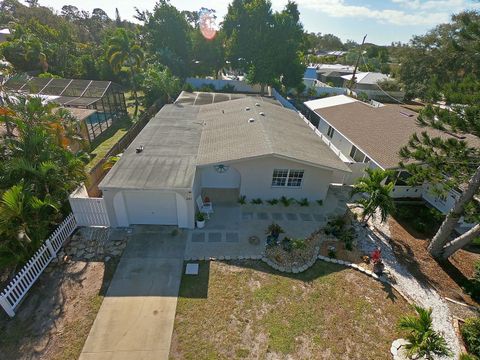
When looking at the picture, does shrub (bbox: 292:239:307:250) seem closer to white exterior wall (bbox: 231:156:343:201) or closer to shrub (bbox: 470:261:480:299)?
white exterior wall (bbox: 231:156:343:201)

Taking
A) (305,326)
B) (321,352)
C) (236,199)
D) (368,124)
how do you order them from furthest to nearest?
(368,124) → (236,199) → (305,326) → (321,352)

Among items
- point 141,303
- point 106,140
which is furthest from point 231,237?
point 106,140

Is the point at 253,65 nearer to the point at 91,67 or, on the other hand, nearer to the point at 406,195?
the point at 91,67

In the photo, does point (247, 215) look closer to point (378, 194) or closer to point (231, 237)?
point (231, 237)

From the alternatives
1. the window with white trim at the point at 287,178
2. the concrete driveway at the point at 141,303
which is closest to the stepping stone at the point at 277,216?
→ the window with white trim at the point at 287,178

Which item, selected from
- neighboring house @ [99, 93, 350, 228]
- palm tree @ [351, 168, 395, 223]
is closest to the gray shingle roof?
neighboring house @ [99, 93, 350, 228]

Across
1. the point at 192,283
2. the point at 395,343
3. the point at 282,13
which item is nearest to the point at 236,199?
the point at 192,283
